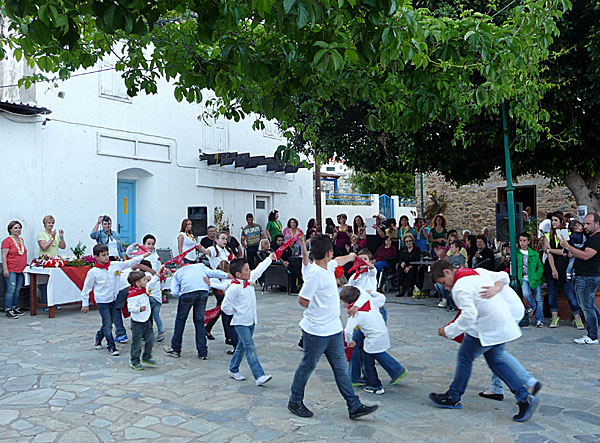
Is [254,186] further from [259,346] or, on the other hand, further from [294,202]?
[259,346]

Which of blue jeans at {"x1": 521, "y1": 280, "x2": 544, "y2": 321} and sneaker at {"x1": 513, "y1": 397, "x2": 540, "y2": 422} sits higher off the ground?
blue jeans at {"x1": 521, "y1": 280, "x2": 544, "y2": 321}

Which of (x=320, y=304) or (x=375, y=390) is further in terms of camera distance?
(x=375, y=390)

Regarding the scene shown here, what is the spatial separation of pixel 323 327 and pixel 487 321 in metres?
1.38

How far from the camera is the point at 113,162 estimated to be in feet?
43.6

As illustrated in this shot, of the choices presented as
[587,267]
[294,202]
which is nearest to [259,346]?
[587,267]

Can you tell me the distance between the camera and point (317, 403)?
5.27m

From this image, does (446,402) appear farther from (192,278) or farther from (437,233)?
(437,233)

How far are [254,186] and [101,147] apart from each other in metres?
5.27

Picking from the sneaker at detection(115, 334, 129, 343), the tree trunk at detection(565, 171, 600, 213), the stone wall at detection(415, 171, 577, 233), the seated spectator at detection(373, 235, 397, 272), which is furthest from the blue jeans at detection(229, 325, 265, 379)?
the stone wall at detection(415, 171, 577, 233)

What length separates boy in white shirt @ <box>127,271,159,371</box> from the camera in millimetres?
6523

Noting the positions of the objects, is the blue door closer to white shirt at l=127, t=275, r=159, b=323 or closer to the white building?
the white building

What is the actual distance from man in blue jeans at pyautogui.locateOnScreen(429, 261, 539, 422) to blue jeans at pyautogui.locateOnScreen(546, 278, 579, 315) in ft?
14.6

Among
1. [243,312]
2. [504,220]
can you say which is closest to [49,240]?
[243,312]

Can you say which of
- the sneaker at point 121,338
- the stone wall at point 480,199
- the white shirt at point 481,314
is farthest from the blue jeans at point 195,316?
the stone wall at point 480,199
